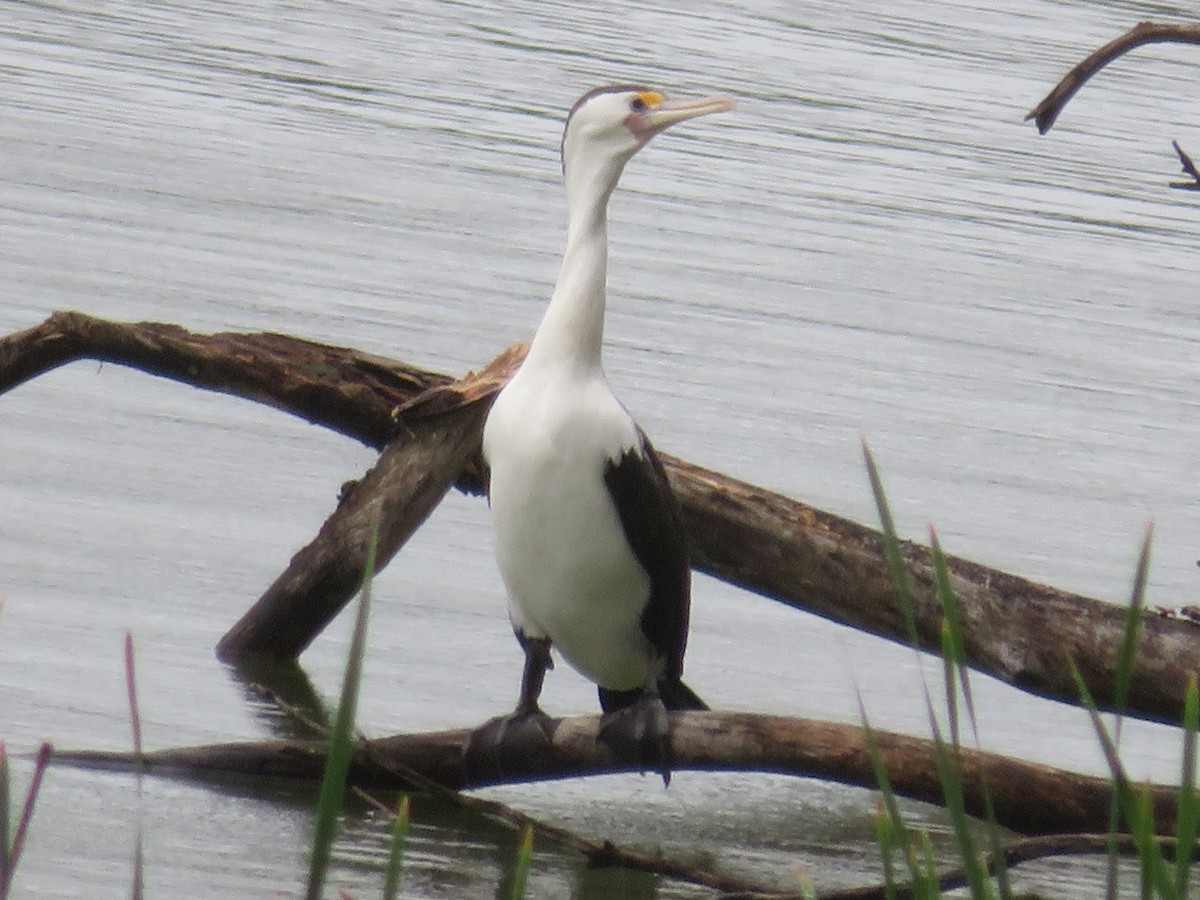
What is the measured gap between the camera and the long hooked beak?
4.62 metres

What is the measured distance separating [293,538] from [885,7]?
1339cm

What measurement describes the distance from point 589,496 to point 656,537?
0.18 meters

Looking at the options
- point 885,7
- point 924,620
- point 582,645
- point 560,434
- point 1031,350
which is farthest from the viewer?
point 885,7

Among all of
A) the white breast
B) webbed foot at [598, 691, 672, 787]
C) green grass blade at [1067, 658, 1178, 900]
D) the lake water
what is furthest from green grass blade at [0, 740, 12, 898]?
webbed foot at [598, 691, 672, 787]

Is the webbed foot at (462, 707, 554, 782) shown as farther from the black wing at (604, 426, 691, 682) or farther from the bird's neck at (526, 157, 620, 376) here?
the bird's neck at (526, 157, 620, 376)

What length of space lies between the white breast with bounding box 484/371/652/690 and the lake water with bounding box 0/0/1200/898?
482mm

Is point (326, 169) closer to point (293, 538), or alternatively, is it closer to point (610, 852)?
point (293, 538)

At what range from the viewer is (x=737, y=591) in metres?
6.56

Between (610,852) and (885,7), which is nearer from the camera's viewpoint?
(610,852)

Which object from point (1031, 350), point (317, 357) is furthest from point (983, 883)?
point (1031, 350)

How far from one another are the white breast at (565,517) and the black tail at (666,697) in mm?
131

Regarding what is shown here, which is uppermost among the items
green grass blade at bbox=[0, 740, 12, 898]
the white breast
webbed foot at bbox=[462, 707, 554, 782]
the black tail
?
the white breast

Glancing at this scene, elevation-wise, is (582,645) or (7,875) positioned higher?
(582,645)

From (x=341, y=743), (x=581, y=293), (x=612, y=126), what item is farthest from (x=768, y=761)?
(x=341, y=743)
